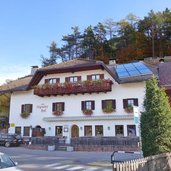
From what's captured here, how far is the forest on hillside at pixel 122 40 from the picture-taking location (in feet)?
184

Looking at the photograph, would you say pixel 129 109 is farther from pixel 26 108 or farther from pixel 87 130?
pixel 26 108

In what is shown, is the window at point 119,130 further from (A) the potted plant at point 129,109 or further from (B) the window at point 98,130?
(A) the potted plant at point 129,109

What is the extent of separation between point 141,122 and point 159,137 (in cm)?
139

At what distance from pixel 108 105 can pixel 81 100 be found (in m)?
3.65

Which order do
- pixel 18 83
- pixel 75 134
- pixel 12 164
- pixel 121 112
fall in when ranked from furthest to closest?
pixel 18 83
pixel 75 134
pixel 121 112
pixel 12 164

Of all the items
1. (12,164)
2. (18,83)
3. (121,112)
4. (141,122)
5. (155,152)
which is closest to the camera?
(12,164)

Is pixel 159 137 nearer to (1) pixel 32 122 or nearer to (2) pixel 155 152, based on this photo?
(2) pixel 155 152

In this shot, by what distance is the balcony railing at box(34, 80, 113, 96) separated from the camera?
107ft

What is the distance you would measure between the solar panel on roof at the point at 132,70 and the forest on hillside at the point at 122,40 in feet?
61.0

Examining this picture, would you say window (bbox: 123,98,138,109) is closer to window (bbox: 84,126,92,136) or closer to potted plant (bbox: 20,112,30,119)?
window (bbox: 84,126,92,136)

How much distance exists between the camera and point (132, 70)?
33.9 metres

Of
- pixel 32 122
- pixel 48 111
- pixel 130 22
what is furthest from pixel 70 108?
pixel 130 22

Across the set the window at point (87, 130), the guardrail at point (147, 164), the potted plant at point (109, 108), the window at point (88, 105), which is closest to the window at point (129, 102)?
A: the potted plant at point (109, 108)

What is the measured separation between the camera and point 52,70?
120 ft
